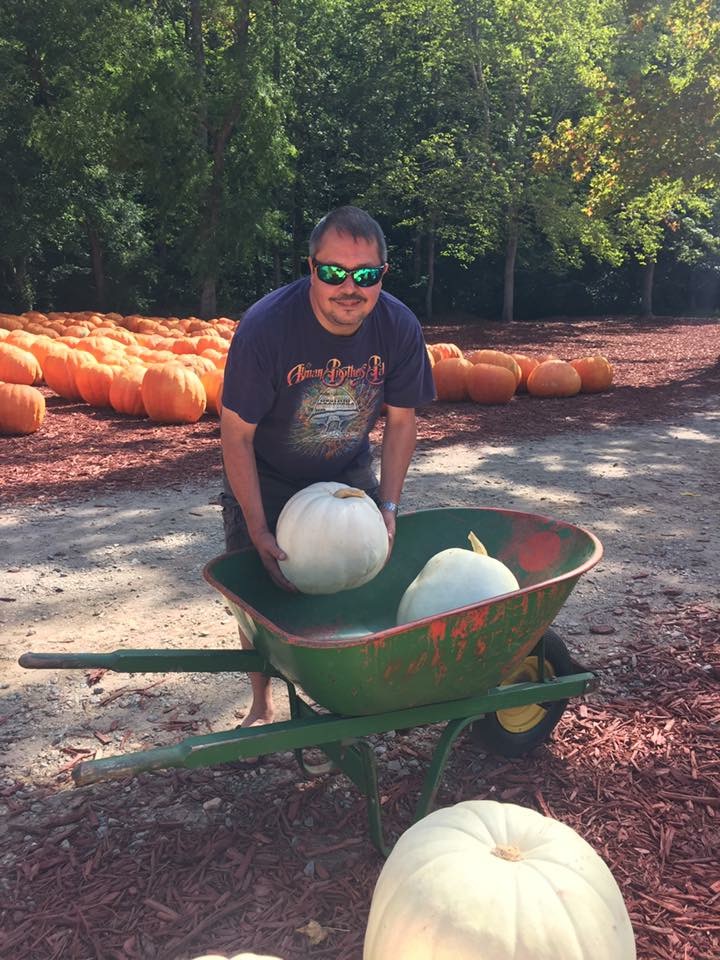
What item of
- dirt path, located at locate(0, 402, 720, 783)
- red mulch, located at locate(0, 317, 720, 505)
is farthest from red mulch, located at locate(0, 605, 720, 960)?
red mulch, located at locate(0, 317, 720, 505)

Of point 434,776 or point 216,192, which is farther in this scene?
point 216,192

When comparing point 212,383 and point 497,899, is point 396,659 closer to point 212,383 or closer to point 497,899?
point 497,899

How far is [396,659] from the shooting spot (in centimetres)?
215

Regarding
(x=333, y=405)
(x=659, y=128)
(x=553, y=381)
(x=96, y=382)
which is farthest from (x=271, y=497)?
(x=659, y=128)

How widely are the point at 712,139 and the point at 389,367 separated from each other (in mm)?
10887

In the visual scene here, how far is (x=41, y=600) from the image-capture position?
4.20 m

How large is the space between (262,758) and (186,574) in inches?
65.2

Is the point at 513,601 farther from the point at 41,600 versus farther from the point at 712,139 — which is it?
the point at 712,139

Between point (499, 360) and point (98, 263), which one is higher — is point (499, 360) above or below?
below

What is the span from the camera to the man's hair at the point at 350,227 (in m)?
2.48

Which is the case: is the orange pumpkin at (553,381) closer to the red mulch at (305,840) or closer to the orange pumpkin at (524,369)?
the orange pumpkin at (524,369)

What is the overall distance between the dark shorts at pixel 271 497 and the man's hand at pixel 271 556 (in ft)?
0.87

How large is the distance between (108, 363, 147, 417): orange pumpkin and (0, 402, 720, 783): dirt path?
9.47ft

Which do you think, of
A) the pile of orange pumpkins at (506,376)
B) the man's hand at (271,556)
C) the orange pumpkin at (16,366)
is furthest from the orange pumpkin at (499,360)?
the man's hand at (271,556)
